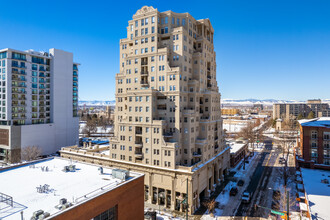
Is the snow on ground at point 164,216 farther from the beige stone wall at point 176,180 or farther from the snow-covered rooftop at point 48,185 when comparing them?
the snow-covered rooftop at point 48,185

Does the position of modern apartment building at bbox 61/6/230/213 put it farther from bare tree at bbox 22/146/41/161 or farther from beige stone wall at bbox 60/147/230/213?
bare tree at bbox 22/146/41/161

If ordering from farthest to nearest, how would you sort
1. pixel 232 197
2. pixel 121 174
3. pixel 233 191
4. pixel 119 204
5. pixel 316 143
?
1. pixel 316 143
2. pixel 233 191
3. pixel 232 197
4. pixel 121 174
5. pixel 119 204

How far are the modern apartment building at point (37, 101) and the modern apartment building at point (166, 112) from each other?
41.4 meters

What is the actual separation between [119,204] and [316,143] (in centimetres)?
7382


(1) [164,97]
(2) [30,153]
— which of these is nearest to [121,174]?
(1) [164,97]

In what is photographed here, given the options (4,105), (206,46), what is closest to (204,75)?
(206,46)

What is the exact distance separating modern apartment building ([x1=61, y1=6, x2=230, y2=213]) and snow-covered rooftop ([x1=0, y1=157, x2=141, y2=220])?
16745 millimetres

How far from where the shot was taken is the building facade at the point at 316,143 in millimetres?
73312

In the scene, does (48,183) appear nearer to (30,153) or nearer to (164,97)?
(164,97)

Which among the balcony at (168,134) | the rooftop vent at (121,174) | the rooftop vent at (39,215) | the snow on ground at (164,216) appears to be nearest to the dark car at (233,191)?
the snow on ground at (164,216)

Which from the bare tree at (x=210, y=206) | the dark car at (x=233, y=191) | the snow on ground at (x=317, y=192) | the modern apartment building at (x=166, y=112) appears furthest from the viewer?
the dark car at (x=233, y=191)

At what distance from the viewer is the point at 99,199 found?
2906 centimetres

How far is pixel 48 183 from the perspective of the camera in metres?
35.2

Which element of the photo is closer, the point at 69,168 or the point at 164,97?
the point at 69,168
